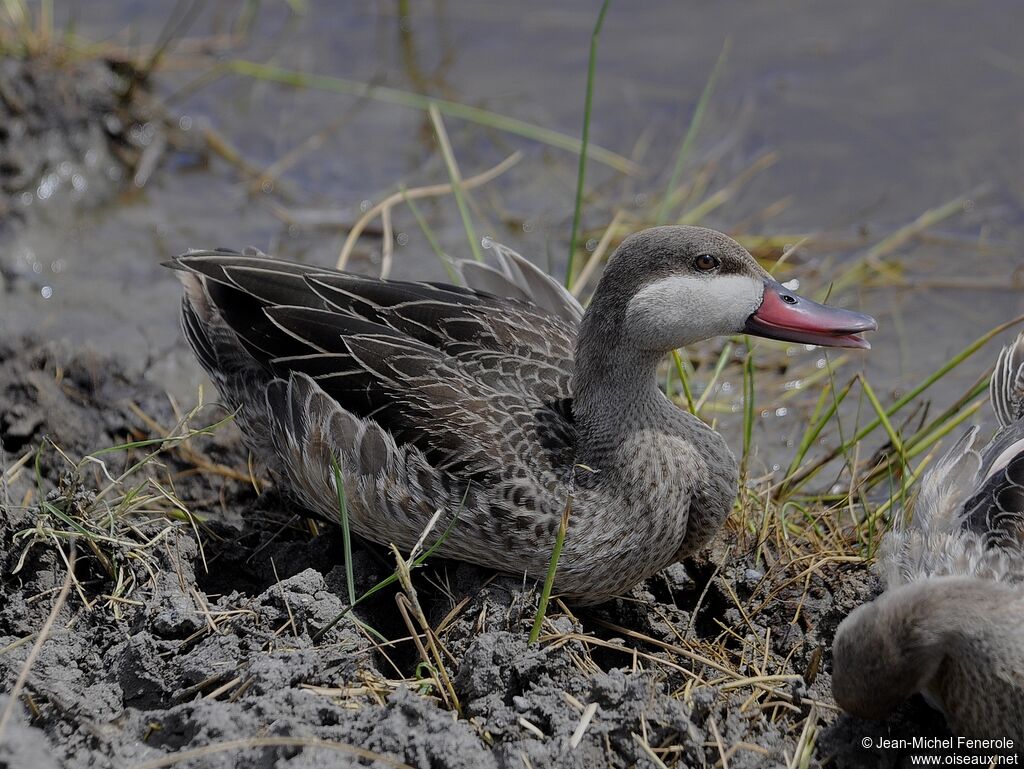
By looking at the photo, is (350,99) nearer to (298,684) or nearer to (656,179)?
(656,179)

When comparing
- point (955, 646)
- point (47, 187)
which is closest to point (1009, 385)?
point (955, 646)

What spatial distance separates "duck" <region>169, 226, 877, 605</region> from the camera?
389 cm

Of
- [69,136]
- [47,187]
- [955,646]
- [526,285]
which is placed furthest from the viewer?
[69,136]

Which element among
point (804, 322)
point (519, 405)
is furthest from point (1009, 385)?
point (519, 405)

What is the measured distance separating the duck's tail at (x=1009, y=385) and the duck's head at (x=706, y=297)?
2.70 ft

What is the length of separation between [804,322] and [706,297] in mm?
326

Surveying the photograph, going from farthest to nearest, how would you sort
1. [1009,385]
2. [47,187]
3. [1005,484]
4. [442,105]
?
[442,105], [47,187], [1009,385], [1005,484]

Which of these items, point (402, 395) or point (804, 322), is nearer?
point (804, 322)

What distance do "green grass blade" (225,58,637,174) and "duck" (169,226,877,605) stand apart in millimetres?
2724

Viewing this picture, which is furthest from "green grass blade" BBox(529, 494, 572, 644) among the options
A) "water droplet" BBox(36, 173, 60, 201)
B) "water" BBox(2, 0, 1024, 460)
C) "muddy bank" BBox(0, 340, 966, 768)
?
"water droplet" BBox(36, 173, 60, 201)

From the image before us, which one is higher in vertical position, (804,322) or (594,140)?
(594,140)

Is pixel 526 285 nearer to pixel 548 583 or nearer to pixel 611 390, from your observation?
pixel 611 390

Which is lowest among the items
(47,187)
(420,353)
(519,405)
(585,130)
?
(519,405)

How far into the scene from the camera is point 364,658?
360 cm
